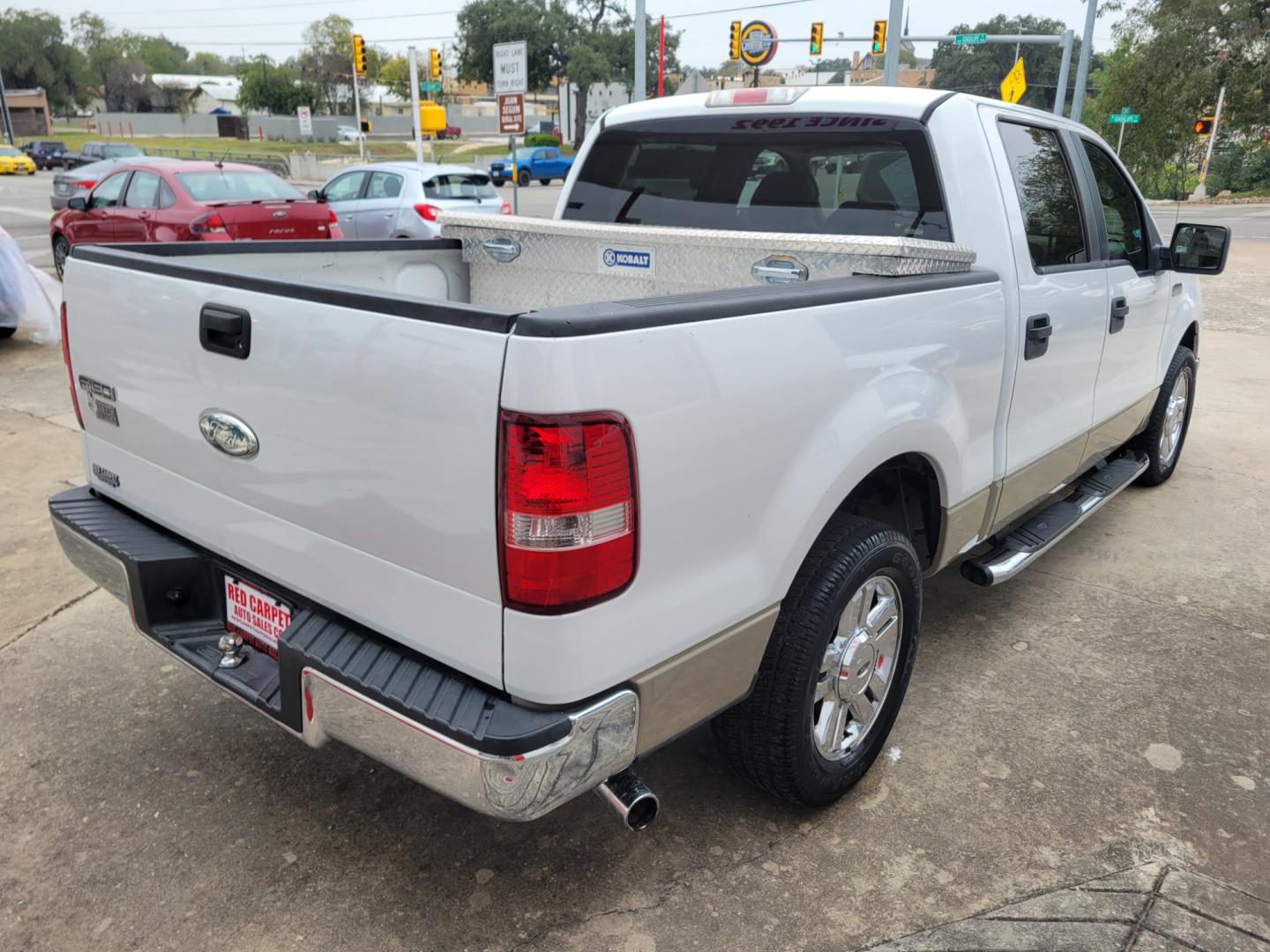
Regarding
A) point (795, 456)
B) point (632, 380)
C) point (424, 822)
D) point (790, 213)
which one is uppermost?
point (790, 213)

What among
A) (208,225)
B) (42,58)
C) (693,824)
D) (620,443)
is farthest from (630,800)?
(42,58)

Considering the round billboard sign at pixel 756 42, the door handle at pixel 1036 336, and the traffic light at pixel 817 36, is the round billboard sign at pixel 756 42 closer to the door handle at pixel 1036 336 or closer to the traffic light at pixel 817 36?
the traffic light at pixel 817 36

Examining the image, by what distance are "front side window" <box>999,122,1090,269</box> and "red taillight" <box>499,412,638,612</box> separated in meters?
2.09

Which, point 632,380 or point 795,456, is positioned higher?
point 632,380

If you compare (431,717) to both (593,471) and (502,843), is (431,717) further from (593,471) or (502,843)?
(502,843)

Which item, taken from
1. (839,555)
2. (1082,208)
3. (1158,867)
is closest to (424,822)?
(839,555)

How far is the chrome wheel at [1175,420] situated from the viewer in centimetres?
546

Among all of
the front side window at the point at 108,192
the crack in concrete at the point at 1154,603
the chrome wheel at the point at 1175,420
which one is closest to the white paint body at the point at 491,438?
the crack in concrete at the point at 1154,603

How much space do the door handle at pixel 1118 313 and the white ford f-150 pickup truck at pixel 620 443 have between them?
14cm

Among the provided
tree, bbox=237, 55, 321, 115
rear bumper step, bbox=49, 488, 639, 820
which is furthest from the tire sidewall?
tree, bbox=237, 55, 321, 115

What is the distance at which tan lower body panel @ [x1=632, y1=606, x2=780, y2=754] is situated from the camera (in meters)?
2.06

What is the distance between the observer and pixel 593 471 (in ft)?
5.93

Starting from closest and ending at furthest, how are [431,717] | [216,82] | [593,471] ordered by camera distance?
[593,471]
[431,717]
[216,82]

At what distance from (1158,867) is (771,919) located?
1063 mm
